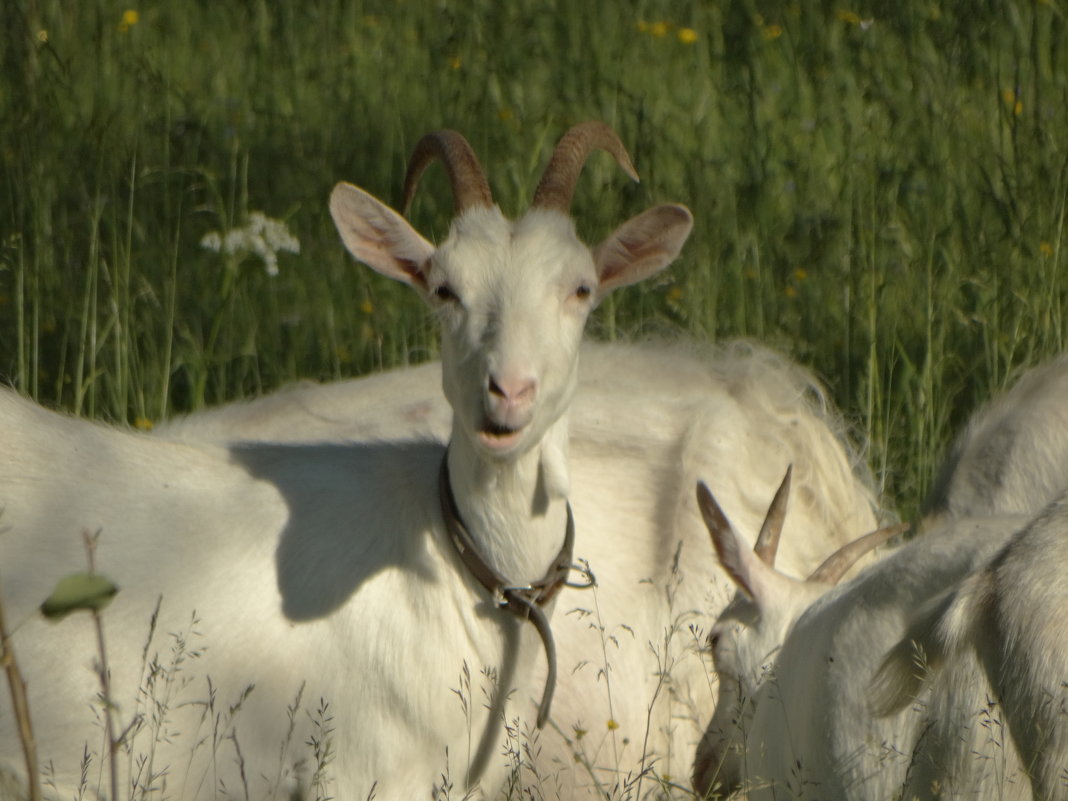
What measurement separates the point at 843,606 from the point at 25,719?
5.52 feet

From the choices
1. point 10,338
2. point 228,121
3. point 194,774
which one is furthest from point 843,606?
point 228,121

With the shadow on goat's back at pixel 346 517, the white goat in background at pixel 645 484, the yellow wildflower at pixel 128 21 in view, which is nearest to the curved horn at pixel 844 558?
the white goat in background at pixel 645 484

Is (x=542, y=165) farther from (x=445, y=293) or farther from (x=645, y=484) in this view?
(x=445, y=293)

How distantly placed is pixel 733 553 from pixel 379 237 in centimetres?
106

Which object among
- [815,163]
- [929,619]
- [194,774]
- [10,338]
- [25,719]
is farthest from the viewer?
[815,163]

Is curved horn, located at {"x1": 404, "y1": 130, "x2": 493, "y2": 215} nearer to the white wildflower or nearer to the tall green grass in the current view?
the white wildflower

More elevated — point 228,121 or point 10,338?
point 228,121

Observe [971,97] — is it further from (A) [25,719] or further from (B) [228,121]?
(A) [25,719]

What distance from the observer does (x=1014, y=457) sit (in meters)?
4.38

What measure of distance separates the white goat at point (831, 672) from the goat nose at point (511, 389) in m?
0.56

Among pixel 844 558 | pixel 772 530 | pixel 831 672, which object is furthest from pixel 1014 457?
pixel 831 672

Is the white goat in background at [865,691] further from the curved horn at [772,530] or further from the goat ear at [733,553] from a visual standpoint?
the curved horn at [772,530]

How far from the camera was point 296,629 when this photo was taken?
353cm

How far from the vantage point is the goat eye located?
3.41 m
